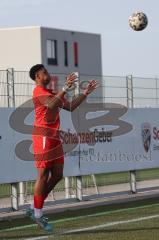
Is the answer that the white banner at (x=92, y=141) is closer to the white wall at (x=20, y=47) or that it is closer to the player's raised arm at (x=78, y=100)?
the player's raised arm at (x=78, y=100)

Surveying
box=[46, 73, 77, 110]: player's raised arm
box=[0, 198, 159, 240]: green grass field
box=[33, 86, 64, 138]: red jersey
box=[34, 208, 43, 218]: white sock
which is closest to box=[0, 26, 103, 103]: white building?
box=[0, 198, 159, 240]: green grass field

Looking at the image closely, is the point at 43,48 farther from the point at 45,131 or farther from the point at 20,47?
the point at 45,131

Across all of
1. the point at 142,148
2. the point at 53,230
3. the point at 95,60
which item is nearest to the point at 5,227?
the point at 53,230

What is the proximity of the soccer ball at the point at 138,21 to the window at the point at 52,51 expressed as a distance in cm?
5367

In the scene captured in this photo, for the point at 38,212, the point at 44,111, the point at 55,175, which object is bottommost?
the point at 38,212

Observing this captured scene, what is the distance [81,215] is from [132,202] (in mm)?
2647

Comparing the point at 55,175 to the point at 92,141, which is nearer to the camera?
the point at 55,175

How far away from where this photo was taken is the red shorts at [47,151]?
1084 centimetres

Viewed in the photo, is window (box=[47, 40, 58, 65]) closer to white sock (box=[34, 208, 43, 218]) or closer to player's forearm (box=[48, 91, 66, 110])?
white sock (box=[34, 208, 43, 218])

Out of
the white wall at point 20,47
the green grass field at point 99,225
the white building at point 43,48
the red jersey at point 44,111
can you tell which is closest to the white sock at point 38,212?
the green grass field at point 99,225

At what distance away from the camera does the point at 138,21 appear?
16.6 metres

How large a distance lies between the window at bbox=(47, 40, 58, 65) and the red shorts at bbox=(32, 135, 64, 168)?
2341 inches

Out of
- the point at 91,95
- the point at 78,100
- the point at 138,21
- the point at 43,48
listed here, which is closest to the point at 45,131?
the point at 78,100

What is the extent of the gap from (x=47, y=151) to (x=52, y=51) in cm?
6099
